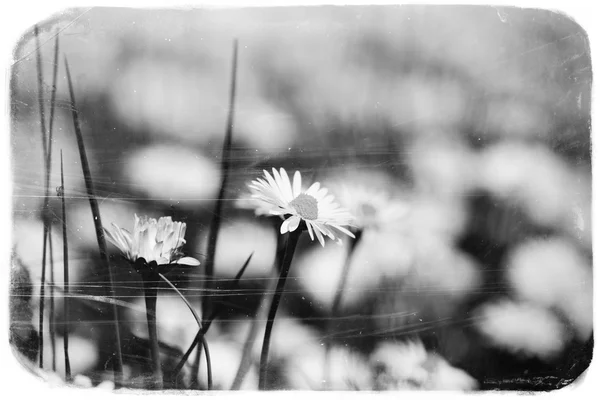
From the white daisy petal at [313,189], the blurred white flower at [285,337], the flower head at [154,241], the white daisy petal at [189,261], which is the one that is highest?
the white daisy petal at [313,189]

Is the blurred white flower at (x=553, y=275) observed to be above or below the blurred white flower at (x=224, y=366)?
above

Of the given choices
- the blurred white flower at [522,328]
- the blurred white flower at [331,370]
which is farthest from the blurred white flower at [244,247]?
the blurred white flower at [522,328]

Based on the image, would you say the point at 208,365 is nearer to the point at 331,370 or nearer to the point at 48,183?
the point at 331,370

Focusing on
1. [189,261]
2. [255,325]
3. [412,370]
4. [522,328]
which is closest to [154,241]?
[189,261]

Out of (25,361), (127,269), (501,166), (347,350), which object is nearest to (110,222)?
(127,269)

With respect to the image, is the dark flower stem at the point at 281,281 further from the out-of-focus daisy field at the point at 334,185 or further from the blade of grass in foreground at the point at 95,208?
the blade of grass in foreground at the point at 95,208

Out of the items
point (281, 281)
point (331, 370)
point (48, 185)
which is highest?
point (48, 185)
